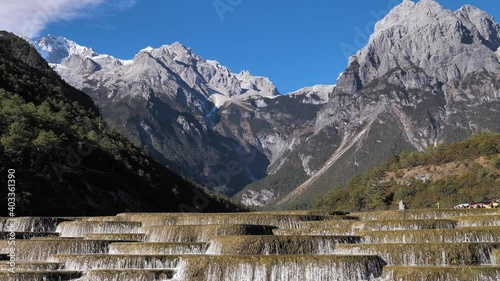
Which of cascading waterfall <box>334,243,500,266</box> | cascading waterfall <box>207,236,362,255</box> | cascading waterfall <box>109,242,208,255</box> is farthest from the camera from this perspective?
cascading waterfall <box>109,242,208,255</box>

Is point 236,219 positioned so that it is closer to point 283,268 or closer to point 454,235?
point 283,268

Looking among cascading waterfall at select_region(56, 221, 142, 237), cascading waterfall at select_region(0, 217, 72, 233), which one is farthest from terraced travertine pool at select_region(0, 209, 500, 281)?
cascading waterfall at select_region(0, 217, 72, 233)

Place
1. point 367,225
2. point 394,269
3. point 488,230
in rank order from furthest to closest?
1. point 367,225
2. point 488,230
3. point 394,269

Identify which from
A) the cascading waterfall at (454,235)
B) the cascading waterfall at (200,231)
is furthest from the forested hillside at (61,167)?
the cascading waterfall at (454,235)

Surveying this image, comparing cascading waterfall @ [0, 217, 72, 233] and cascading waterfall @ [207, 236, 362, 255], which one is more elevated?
cascading waterfall @ [0, 217, 72, 233]

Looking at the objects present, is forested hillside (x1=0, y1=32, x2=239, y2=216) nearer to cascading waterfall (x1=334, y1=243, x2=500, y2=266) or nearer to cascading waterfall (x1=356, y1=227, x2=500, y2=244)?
cascading waterfall (x1=356, y1=227, x2=500, y2=244)

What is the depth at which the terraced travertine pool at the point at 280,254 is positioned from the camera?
3241cm

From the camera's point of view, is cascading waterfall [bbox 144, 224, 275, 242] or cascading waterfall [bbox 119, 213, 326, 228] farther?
cascading waterfall [bbox 119, 213, 326, 228]

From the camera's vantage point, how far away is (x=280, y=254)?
1452 inches

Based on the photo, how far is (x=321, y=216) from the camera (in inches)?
2418

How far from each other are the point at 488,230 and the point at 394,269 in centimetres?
1093

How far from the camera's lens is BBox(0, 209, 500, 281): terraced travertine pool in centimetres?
3241

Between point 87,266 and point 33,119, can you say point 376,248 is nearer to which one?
point 87,266

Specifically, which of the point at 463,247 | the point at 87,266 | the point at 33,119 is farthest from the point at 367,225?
the point at 33,119
